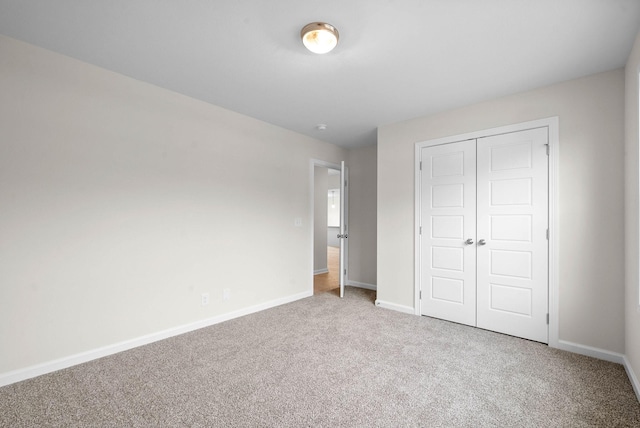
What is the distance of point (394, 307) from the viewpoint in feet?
12.6

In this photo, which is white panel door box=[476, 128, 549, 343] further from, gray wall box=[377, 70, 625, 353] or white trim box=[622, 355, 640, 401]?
white trim box=[622, 355, 640, 401]

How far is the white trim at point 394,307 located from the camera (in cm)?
370

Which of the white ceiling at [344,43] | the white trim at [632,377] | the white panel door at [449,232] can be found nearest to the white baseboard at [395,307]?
the white panel door at [449,232]

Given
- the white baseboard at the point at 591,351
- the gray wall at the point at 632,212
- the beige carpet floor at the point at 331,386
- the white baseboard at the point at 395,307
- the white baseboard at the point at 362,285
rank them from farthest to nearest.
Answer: the white baseboard at the point at 362,285
the white baseboard at the point at 395,307
the white baseboard at the point at 591,351
the gray wall at the point at 632,212
the beige carpet floor at the point at 331,386

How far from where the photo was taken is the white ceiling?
5.92 feet

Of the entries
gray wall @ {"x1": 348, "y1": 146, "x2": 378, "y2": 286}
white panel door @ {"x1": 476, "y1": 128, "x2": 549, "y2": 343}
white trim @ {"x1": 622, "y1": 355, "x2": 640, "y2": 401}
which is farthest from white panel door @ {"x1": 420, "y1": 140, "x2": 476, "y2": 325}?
gray wall @ {"x1": 348, "y1": 146, "x2": 378, "y2": 286}

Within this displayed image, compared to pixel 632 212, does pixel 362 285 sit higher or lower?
lower

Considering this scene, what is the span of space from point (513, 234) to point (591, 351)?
3.74 ft

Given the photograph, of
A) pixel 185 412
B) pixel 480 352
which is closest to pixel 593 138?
pixel 480 352

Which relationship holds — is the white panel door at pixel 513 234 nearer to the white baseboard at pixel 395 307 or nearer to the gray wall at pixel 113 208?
the white baseboard at pixel 395 307

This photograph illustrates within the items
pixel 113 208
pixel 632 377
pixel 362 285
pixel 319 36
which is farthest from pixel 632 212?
pixel 113 208

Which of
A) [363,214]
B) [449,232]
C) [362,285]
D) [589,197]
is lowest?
[362,285]

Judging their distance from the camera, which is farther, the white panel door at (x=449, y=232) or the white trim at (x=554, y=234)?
the white panel door at (x=449, y=232)

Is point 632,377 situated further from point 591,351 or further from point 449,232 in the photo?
point 449,232
